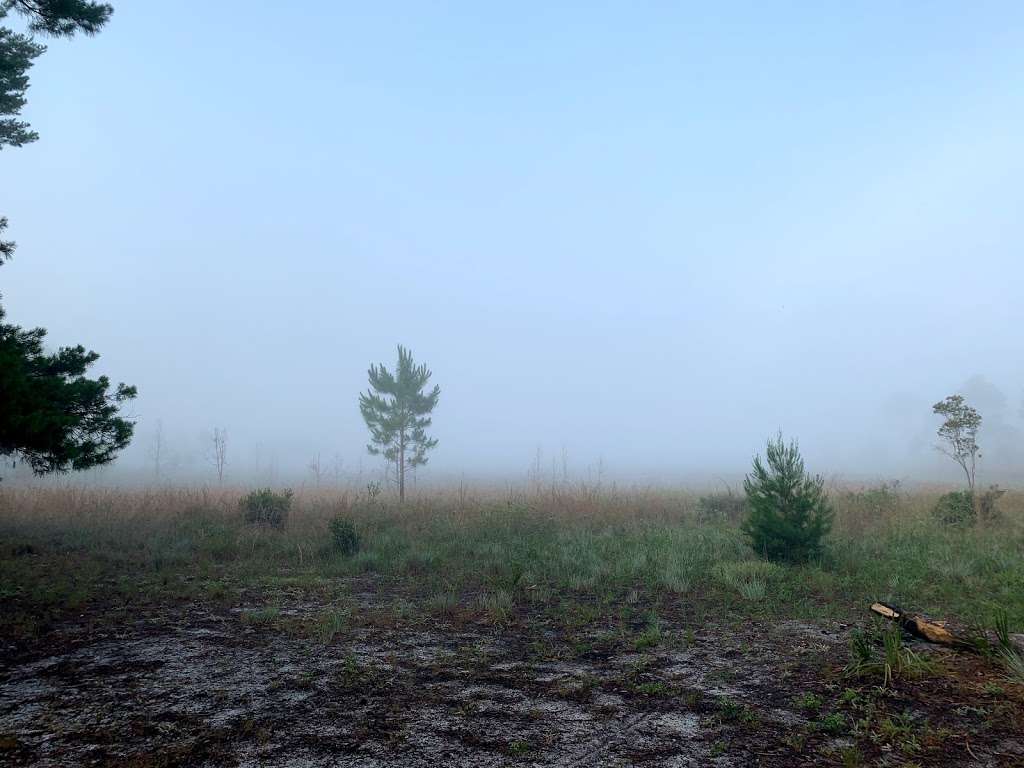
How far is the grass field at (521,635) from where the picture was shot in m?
3.60

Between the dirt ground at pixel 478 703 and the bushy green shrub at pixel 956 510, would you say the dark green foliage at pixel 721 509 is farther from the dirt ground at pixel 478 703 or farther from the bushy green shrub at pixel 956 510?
the dirt ground at pixel 478 703

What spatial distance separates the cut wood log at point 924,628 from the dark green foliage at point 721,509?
8.88 metres

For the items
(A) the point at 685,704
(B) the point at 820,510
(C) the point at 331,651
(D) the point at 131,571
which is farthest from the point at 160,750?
(B) the point at 820,510

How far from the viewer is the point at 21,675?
4570mm

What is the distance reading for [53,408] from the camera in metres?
6.63

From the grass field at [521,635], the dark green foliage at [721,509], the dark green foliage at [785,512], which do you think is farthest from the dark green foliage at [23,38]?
the dark green foliage at [721,509]

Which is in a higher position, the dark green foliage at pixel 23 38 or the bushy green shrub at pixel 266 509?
the dark green foliage at pixel 23 38

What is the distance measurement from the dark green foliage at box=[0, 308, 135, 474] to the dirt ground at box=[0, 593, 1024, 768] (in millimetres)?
2162

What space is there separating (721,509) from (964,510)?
5285mm

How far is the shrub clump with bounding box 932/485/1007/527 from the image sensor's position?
11906mm

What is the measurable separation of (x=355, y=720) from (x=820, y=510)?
827 centimetres

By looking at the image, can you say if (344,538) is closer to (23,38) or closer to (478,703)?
(478,703)

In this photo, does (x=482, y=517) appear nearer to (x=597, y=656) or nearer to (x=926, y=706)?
(x=597, y=656)

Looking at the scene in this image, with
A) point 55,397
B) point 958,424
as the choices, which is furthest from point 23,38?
point 958,424
